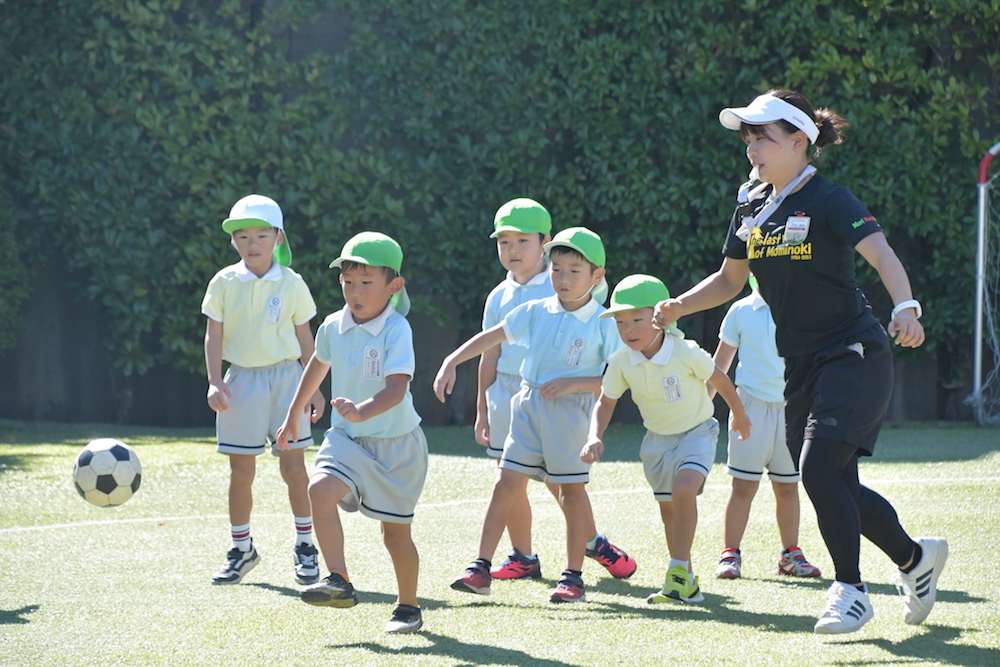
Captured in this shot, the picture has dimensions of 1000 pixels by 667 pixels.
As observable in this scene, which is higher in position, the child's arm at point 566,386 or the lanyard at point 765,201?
the lanyard at point 765,201

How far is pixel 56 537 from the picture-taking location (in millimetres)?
6359

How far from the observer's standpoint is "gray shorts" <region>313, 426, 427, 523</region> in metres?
4.55

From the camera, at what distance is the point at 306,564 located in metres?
5.50

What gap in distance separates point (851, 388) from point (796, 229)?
58cm

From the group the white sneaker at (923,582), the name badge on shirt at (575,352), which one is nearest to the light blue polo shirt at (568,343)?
the name badge on shirt at (575,352)

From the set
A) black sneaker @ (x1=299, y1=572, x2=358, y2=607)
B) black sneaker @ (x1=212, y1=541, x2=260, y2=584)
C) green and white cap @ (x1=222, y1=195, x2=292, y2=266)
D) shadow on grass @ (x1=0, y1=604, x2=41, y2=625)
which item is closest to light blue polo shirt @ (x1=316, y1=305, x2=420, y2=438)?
black sneaker @ (x1=299, y1=572, x2=358, y2=607)

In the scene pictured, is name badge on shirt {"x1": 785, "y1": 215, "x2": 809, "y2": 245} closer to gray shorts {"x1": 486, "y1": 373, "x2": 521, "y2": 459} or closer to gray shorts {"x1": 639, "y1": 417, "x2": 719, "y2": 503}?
gray shorts {"x1": 639, "y1": 417, "x2": 719, "y2": 503}

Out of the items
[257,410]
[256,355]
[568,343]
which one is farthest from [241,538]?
[568,343]

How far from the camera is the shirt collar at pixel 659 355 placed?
16.8 feet

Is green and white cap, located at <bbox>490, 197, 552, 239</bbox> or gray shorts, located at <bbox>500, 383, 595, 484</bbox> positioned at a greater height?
green and white cap, located at <bbox>490, 197, 552, 239</bbox>

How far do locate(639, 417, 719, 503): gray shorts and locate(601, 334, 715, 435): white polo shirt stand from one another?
0.06m

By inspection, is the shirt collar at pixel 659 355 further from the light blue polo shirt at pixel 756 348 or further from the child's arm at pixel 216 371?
the child's arm at pixel 216 371

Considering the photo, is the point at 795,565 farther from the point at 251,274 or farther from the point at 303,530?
the point at 251,274

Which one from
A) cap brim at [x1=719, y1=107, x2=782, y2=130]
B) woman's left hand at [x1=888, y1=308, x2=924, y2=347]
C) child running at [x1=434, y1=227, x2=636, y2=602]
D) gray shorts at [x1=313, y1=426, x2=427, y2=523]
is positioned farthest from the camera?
child running at [x1=434, y1=227, x2=636, y2=602]
